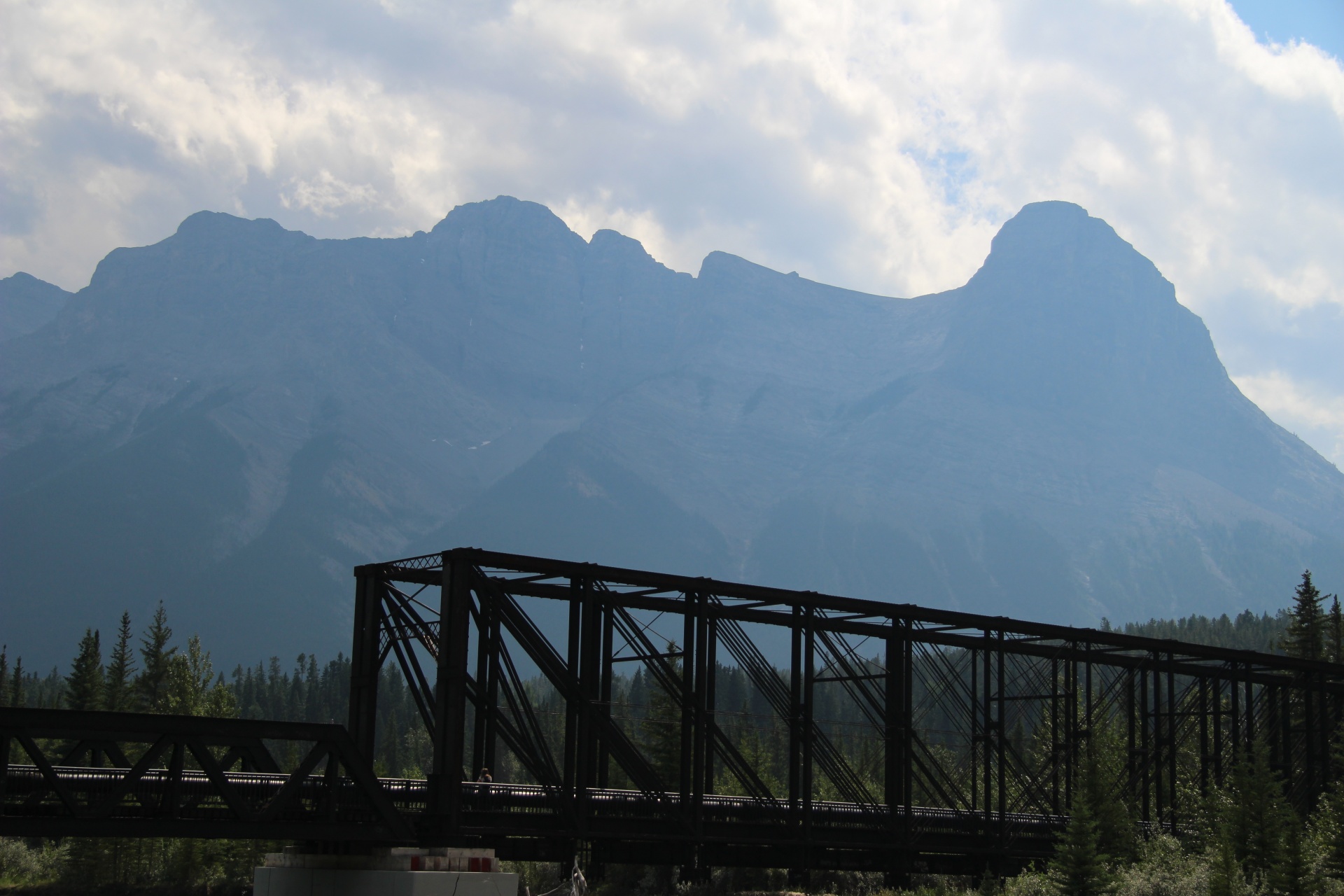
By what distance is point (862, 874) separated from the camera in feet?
223

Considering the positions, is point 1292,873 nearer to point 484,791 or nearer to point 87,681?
point 484,791

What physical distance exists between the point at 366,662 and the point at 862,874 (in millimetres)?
37759

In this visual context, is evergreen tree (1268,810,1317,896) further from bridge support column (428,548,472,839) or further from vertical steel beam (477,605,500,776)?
bridge support column (428,548,472,839)

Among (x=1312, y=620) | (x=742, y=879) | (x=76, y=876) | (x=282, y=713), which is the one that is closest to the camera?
(x=742, y=879)

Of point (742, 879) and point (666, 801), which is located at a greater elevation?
point (666, 801)

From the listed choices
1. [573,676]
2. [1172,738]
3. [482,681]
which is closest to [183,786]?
[482,681]

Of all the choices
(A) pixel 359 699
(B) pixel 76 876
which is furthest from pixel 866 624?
(B) pixel 76 876

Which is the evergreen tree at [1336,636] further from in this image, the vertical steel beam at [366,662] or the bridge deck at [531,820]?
the vertical steel beam at [366,662]

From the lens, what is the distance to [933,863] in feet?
166

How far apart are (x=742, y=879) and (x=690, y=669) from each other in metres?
32.3

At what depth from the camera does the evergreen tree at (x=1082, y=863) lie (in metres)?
42.3

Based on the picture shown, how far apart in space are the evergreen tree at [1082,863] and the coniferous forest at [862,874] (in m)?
0.05

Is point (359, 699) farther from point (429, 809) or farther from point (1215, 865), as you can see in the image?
point (1215, 865)

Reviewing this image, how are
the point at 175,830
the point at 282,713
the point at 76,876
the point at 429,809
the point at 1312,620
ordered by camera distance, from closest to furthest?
the point at 175,830, the point at 429,809, the point at 76,876, the point at 1312,620, the point at 282,713
